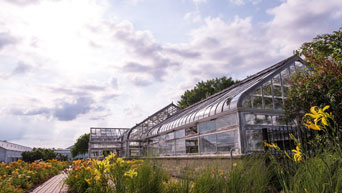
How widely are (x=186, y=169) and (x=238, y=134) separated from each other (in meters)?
5.71

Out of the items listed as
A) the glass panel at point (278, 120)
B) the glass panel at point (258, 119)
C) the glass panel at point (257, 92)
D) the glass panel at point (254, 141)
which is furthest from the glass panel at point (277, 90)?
the glass panel at point (254, 141)

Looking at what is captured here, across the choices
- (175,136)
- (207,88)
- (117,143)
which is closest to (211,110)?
(175,136)

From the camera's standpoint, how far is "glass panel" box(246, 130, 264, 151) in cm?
804

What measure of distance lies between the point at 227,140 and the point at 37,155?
2608cm

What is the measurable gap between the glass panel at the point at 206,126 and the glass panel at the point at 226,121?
342 mm

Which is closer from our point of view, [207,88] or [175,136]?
[175,136]

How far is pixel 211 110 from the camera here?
9.98m

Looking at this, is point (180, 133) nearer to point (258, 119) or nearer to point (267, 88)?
point (258, 119)

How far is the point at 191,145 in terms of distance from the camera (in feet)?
36.8

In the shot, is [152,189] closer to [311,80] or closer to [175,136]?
[311,80]

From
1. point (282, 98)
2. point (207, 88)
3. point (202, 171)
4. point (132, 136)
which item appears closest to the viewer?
point (202, 171)

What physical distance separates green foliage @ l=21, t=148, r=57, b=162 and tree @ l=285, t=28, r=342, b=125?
92.8 ft

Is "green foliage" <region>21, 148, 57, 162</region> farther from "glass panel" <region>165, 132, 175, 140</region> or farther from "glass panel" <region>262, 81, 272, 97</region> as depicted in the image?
"glass panel" <region>262, 81, 272, 97</region>

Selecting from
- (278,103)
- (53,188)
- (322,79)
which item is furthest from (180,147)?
(322,79)
